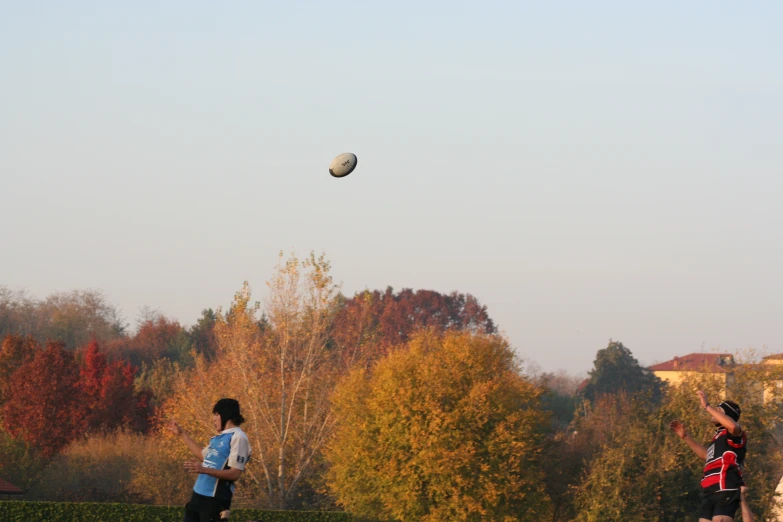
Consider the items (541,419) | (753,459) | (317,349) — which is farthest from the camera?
(317,349)

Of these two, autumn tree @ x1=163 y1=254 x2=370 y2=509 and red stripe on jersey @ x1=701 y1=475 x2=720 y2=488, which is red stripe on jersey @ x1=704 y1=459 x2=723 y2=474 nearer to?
red stripe on jersey @ x1=701 y1=475 x2=720 y2=488

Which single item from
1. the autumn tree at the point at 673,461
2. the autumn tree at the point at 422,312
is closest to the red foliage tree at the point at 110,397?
the autumn tree at the point at 673,461

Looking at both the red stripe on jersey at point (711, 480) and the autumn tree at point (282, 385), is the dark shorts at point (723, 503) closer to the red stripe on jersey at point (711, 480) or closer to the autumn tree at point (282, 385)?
the red stripe on jersey at point (711, 480)

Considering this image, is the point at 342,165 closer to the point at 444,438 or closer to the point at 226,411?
the point at 444,438

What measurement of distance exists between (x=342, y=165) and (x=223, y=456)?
18714 mm

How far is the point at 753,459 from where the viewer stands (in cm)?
3481

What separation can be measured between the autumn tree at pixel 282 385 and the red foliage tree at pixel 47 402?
43.6 ft

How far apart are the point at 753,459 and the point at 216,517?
29.7 meters

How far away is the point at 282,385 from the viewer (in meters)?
42.4

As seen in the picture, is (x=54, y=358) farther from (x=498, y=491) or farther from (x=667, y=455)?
(x=667, y=455)

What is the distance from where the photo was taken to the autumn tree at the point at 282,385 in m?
42.2

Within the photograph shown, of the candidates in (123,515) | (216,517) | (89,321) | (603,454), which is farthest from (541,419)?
(89,321)

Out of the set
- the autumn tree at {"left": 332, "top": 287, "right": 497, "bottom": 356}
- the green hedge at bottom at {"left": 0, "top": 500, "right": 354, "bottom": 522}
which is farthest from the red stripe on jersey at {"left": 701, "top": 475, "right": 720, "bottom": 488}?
the autumn tree at {"left": 332, "top": 287, "right": 497, "bottom": 356}

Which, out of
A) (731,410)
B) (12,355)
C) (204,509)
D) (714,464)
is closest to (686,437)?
(714,464)
